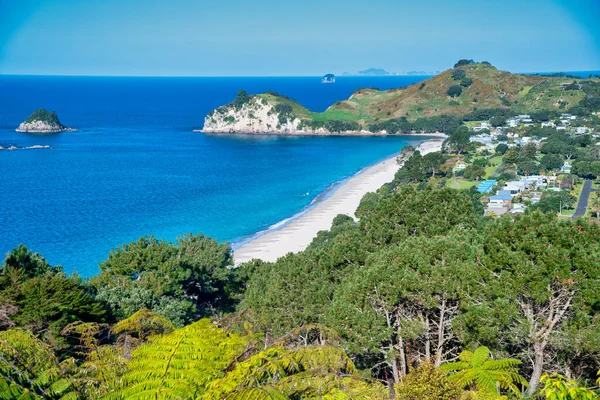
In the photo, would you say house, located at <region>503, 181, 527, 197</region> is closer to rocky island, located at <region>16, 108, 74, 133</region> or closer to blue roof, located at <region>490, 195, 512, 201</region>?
blue roof, located at <region>490, 195, 512, 201</region>

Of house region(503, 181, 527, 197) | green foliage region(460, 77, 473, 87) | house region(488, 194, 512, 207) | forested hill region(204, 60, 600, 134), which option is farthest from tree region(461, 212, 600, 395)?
green foliage region(460, 77, 473, 87)

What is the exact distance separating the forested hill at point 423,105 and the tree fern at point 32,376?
12919 cm

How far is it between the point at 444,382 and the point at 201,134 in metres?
127

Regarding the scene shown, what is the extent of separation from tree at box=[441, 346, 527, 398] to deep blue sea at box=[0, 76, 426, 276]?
3636 centimetres

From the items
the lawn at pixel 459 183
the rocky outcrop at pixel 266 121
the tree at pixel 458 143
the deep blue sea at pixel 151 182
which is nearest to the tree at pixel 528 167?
the lawn at pixel 459 183

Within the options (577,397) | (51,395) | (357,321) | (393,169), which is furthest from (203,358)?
(393,169)

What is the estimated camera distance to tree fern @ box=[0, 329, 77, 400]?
5.15 m

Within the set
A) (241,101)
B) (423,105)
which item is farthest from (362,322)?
(423,105)

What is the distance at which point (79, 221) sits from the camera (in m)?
54.4

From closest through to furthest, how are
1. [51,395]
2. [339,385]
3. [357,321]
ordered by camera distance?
[51,395]
[339,385]
[357,321]

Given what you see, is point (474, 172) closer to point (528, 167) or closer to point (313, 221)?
point (528, 167)

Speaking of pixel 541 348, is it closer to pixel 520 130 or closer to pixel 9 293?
pixel 9 293

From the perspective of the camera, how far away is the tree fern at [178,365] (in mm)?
5816

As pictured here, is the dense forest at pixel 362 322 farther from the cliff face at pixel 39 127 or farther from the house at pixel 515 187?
the cliff face at pixel 39 127
